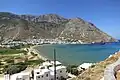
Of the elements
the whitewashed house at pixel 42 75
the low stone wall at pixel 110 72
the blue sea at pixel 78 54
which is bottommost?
the blue sea at pixel 78 54

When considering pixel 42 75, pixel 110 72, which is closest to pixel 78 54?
pixel 42 75

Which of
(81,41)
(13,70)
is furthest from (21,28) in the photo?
(13,70)

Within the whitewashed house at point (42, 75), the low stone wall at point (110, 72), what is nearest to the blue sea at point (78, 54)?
the whitewashed house at point (42, 75)

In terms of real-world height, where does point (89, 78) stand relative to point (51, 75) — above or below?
above

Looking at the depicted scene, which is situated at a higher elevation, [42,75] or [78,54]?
[42,75]

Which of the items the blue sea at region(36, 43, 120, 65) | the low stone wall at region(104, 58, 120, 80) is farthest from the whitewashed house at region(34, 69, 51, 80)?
the blue sea at region(36, 43, 120, 65)

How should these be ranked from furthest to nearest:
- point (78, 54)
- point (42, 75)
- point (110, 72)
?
1. point (78, 54)
2. point (42, 75)
3. point (110, 72)

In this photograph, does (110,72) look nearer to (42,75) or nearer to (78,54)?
(42,75)

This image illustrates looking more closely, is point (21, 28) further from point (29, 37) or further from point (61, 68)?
point (61, 68)

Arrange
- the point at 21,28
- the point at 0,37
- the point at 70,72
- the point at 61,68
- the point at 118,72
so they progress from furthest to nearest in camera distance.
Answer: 1. the point at 21,28
2. the point at 0,37
3. the point at 70,72
4. the point at 61,68
5. the point at 118,72

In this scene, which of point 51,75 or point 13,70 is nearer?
point 51,75

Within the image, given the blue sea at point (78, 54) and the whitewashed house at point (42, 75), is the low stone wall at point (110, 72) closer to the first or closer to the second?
the whitewashed house at point (42, 75)
